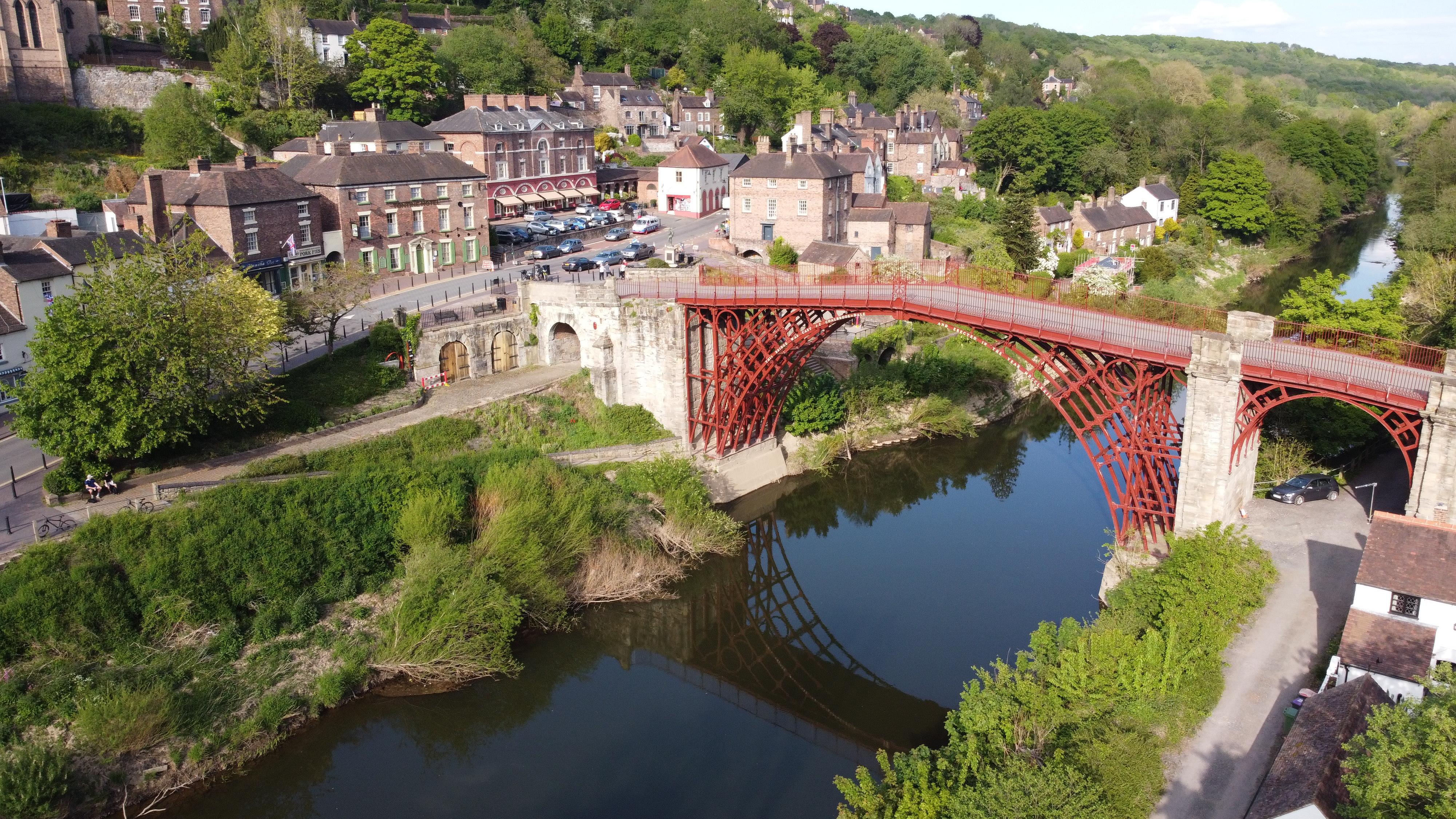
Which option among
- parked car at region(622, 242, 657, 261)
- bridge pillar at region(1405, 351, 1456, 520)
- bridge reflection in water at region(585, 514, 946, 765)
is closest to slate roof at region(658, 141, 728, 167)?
parked car at region(622, 242, 657, 261)

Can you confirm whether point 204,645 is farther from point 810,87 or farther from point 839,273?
point 810,87

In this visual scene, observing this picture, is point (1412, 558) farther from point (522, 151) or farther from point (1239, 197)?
point (1239, 197)

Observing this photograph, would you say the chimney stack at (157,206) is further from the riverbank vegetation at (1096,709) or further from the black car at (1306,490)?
the black car at (1306,490)

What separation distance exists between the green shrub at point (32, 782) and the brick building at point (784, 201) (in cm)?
4205

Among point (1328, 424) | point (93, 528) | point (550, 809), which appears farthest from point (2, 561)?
point (1328, 424)

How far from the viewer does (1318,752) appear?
1684 cm

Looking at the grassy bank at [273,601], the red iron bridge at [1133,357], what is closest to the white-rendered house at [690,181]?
the red iron bridge at [1133,357]

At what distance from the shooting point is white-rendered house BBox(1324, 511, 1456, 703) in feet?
61.3

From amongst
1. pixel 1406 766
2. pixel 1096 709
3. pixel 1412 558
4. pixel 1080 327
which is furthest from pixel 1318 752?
pixel 1080 327

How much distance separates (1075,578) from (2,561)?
2706 centimetres

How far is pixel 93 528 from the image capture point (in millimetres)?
25375

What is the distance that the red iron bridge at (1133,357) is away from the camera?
79.6 feet

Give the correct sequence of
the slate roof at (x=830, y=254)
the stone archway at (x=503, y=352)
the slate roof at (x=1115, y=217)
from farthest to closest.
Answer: the slate roof at (x=1115, y=217) → the slate roof at (x=830, y=254) → the stone archway at (x=503, y=352)

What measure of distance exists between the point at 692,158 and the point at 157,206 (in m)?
32.8
